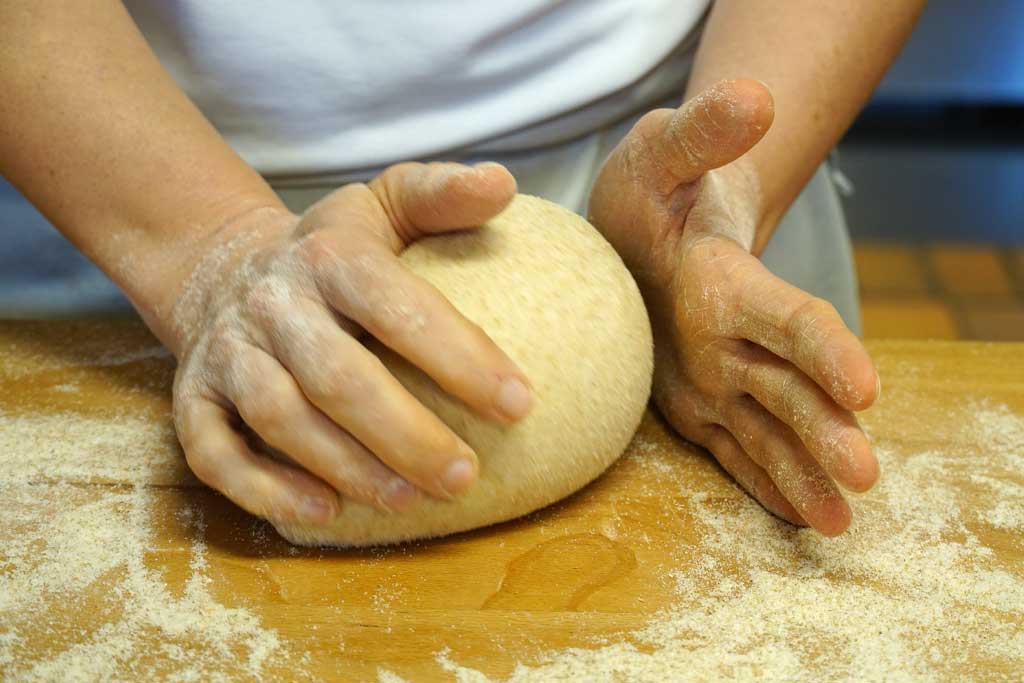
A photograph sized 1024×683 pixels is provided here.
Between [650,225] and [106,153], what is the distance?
0.50 metres

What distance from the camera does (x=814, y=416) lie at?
2.43ft

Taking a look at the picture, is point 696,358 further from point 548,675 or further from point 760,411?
point 548,675

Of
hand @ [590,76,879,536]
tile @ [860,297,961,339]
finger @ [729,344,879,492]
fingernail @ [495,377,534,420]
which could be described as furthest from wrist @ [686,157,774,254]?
tile @ [860,297,961,339]

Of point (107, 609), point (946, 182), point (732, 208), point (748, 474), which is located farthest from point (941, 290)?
point (107, 609)

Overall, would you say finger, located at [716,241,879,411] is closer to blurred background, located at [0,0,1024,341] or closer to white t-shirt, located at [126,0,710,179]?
white t-shirt, located at [126,0,710,179]

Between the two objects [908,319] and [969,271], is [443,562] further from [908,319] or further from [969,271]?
[969,271]

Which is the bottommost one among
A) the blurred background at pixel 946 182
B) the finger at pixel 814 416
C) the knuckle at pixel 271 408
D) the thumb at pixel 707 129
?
the blurred background at pixel 946 182

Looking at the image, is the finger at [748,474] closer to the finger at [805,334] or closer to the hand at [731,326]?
the hand at [731,326]

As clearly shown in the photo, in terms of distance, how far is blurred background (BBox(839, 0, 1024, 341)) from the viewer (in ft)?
8.69

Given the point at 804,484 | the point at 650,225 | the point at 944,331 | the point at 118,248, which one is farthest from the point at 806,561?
the point at 944,331

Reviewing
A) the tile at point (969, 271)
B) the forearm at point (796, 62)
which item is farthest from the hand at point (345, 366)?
the tile at point (969, 271)

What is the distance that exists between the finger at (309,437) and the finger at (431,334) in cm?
7

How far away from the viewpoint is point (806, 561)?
0.77m

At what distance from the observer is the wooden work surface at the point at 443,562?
0.69 m
